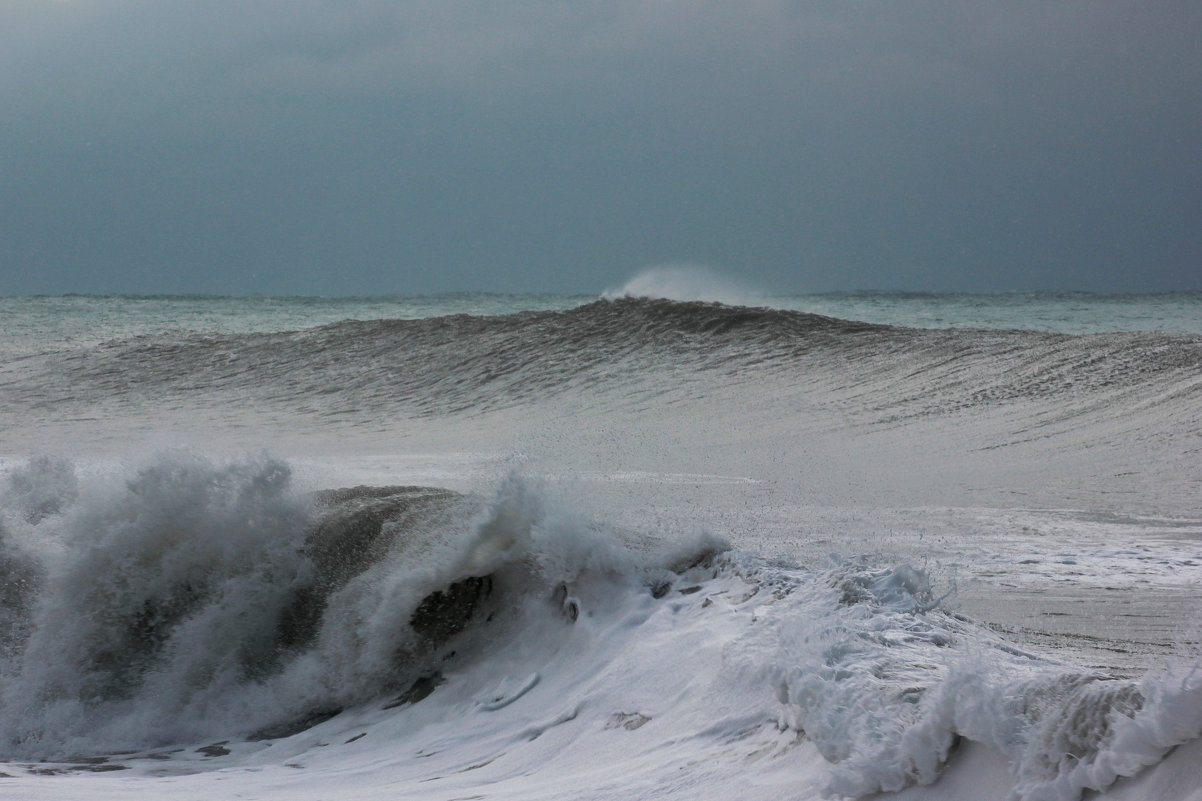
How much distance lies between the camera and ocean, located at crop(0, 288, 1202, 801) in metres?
1.59

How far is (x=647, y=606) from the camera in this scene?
9.39 feet

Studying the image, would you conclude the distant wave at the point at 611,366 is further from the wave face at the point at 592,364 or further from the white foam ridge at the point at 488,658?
the white foam ridge at the point at 488,658

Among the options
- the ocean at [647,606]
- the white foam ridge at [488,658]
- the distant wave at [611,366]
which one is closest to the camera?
the white foam ridge at [488,658]

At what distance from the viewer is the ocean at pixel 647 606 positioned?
1.59 m

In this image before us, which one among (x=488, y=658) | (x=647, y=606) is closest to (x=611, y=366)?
(x=488, y=658)

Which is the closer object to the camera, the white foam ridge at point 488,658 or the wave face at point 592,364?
the white foam ridge at point 488,658

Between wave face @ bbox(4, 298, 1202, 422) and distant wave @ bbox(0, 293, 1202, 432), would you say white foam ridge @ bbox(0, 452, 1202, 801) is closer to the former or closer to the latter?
distant wave @ bbox(0, 293, 1202, 432)

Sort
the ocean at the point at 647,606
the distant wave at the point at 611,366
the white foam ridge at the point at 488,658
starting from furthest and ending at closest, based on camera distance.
Result: the distant wave at the point at 611,366 → the ocean at the point at 647,606 → the white foam ridge at the point at 488,658

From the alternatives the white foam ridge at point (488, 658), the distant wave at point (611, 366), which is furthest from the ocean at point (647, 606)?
the distant wave at point (611, 366)

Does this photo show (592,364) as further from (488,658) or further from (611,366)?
(488,658)

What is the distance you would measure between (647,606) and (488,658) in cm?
56

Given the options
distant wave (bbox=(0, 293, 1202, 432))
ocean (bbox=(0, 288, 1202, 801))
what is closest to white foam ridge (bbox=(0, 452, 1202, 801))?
ocean (bbox=(0, 288, 1202, 801))

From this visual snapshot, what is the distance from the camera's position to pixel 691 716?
2.08 m

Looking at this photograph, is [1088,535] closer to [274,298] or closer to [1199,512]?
[1199,512]
